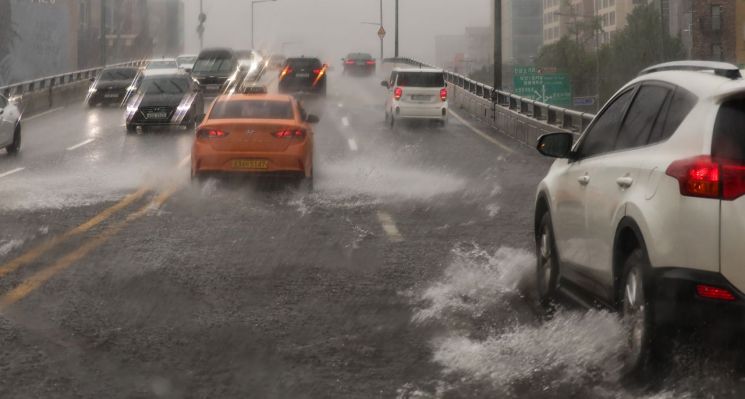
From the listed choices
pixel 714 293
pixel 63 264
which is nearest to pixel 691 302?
pixel 714 293

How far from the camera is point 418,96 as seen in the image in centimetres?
3709

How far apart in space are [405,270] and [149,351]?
3875mm

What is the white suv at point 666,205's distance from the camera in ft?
18.6

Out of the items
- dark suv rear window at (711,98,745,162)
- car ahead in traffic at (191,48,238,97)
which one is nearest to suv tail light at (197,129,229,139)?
dark suv rear window at (711,98,745,162)

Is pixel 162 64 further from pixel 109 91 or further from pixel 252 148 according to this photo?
pixel 252 148

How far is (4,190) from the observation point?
63.3ft

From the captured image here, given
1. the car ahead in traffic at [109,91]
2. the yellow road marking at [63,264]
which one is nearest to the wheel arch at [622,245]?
the yellow road marking at [63,264]

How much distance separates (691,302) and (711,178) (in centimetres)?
60

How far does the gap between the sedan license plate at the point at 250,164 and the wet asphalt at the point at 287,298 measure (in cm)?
43

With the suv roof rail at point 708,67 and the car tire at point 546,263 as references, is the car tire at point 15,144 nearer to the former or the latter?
the car tire at point 546,263

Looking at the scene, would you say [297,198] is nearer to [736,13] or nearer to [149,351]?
[149,351]

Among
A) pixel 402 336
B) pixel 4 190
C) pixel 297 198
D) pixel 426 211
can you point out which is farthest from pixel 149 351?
pixel 4 190

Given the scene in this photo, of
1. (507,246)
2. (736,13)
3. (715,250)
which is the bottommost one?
(507,246)

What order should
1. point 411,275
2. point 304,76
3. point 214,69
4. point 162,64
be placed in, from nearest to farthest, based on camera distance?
point 411,275
point 304,76
point 214,69
point 162,64
